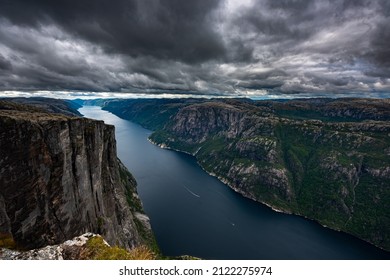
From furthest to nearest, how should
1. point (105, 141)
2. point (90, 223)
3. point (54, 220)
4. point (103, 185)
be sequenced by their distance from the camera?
point (105, 141) → point (103, 185) → point (90, 223) → point (54, 220)

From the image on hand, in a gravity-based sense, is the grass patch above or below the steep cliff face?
above

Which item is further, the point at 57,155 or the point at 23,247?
the point at 57,155

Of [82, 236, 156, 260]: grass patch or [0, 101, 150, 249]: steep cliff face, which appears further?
[0, 101, 150, 249]: steep cliff face

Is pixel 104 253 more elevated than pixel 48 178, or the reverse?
pixel 104 253

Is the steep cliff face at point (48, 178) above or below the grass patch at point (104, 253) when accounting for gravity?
below

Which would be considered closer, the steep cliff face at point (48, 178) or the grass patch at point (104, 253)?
the grass patch at point (104, 253)

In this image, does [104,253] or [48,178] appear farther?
[48,178]
